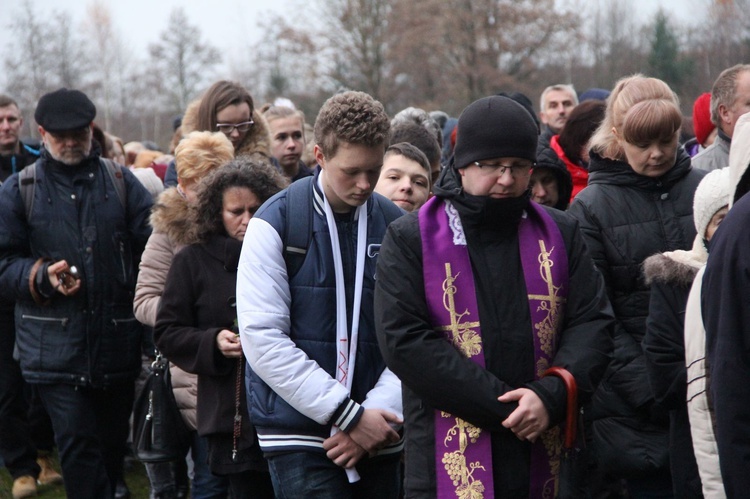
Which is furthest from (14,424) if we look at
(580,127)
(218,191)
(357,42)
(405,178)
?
(357,42)

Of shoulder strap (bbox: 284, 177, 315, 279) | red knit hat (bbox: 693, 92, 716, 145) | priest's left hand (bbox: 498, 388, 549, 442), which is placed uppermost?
red knit hat (bbox: 693, 92, 716, 145)

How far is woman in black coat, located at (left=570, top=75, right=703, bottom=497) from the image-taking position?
459 cm

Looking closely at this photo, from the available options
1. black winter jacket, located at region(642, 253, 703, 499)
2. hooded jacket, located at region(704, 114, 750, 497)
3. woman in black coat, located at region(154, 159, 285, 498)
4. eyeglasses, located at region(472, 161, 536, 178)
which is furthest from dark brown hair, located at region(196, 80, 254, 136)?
hooded jacket, located at region(704, 114, 750, 497)

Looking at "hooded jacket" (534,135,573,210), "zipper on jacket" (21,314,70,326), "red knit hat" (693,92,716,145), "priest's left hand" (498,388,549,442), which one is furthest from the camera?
"red knit hat" (693,92,716,145)

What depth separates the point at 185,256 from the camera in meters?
4.96

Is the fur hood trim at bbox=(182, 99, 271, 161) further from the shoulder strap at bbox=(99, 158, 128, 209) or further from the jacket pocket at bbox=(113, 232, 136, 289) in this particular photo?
the jacket pocket at bbox=(113, 232, 136, 289)

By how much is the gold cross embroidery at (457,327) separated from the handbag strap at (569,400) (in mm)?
254

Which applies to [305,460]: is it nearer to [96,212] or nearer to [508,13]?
[96,212]

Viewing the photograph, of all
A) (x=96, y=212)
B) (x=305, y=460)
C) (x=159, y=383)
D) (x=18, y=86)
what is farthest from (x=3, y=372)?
(x=18, y=86)

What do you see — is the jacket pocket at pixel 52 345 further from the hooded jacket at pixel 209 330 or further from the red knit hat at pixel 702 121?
the red knit hat at pixel 702 121

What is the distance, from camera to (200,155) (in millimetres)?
5590

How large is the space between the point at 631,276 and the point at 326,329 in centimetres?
147

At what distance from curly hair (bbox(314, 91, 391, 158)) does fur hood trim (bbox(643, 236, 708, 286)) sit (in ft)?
3.88

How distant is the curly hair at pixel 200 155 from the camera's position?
18.2 ft
